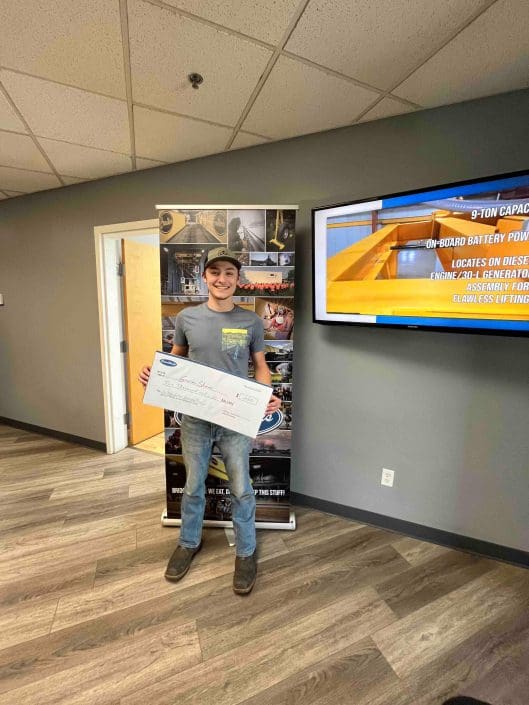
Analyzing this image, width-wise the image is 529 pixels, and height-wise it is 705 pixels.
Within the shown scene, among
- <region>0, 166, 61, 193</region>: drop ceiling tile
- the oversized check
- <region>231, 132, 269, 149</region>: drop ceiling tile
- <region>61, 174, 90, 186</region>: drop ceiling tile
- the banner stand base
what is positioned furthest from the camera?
<region>61, 174, 90, 186</region>: drop ceiling tile

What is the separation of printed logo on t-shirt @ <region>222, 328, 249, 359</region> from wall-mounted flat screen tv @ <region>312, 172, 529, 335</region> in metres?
0.56

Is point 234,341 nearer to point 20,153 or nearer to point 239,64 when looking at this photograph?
point 239,64

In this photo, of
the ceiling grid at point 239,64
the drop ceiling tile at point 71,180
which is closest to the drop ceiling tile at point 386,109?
the ceiling grid at point 239,64

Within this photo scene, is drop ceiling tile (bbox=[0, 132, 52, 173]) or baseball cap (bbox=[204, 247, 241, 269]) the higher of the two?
drop ceiling tile (bbox=[0, 132, 52, 173])

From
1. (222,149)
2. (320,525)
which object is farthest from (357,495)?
(222,149)

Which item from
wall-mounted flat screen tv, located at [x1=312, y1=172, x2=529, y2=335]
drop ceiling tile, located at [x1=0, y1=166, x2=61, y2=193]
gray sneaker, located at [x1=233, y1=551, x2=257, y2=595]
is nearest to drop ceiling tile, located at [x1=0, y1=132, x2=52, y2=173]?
drop ceiling tile, located at [x1=0, y1=166, x2=61, y2=193]

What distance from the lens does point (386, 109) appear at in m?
1.63

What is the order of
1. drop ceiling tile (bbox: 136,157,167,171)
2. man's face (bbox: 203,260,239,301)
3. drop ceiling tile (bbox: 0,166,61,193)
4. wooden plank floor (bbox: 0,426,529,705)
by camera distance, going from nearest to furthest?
wooden plank floor (bbox: 0,426,529,705), man's face (bbox: 203,260,239,301), drop ceiling tile (bbox: 136,157,167,171), drop ceiling tile (bbox: 0,166,61,193)

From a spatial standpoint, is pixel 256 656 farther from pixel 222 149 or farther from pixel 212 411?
pixel 222 149

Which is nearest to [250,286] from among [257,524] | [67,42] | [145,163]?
A: [67,42]

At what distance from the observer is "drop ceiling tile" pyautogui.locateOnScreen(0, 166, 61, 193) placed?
246cm

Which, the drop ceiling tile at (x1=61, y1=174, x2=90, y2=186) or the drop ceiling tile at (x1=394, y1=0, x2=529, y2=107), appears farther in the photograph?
the drop ceiling tile at (x1=61, y1=174, x2=90, y2=186)

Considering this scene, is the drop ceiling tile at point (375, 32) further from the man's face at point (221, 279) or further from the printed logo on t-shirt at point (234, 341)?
the printed logo on t-shirt at point (234, 341)

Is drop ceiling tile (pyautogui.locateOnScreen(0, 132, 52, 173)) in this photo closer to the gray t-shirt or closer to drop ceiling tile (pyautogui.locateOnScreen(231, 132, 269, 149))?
drop ceiling tile (pyautogui.locateOnScreen(231, 132, 269, 149))
